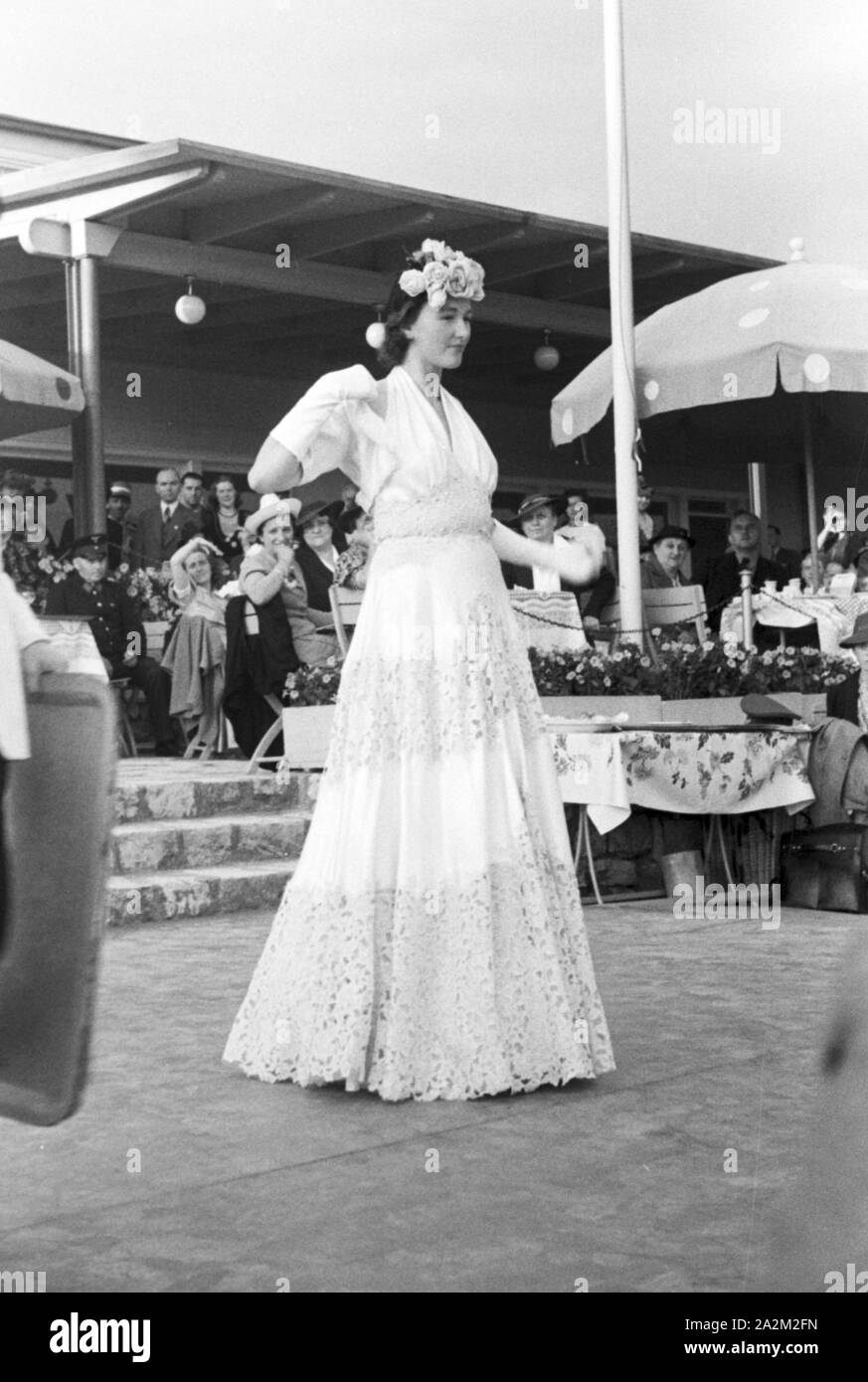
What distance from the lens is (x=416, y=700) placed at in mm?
4199

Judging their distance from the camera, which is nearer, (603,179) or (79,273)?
(603,179)

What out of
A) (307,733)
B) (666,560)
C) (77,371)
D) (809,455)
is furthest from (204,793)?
(809,455)

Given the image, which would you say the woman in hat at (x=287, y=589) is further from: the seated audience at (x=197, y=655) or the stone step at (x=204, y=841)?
the stone step at (x=204, y=841)

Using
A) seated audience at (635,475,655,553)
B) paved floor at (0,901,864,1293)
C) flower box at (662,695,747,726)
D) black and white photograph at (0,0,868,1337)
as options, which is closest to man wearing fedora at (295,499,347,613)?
black and white photograph at (0,0,868,1337)

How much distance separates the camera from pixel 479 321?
591 inches

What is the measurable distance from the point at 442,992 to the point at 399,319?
Answer: 1.69 meters

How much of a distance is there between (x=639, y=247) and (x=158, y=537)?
175 inches

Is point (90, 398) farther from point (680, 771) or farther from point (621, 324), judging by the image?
point (680, 771)

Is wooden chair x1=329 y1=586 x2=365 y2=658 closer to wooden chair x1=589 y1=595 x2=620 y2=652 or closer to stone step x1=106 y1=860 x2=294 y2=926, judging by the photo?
wooden chair x1=589 y1=595 x2=620 y2=652

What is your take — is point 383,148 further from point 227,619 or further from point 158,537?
point 227,619

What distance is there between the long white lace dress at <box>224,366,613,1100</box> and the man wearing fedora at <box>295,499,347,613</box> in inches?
228

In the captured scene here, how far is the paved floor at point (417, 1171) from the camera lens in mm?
2801
